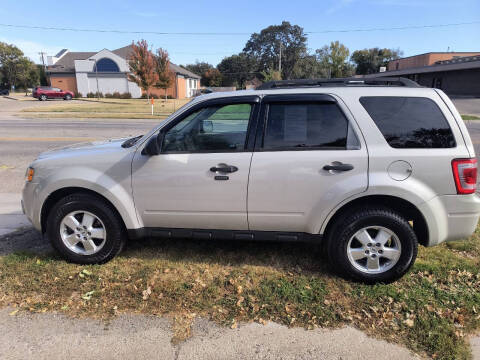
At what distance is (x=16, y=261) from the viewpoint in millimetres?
3734

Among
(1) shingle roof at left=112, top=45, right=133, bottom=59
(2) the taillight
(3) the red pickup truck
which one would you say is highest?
(1) shingle roof at left=112, top=45, right=133, bottom=59

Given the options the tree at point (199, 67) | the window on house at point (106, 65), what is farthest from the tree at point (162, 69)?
the tree at point (199, 67)

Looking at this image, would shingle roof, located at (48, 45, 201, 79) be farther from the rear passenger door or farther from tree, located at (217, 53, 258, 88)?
the rear passenger door

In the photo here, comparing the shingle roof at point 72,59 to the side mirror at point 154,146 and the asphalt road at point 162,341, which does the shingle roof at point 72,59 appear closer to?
the side mirror at point 154,146

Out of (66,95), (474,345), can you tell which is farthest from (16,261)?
(66,95)

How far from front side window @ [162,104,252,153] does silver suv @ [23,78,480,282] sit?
1 cm

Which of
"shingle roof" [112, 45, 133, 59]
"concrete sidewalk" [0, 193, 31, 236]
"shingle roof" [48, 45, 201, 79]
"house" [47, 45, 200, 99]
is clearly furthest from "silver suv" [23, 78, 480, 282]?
"shingle roof" [112, 45, 133, 59]

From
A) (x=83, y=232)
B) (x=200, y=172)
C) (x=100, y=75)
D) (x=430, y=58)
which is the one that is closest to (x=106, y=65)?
(x=100, y=75)

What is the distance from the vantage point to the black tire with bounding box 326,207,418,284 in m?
3.14

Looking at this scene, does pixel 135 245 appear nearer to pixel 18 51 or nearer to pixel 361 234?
pixel 361 234

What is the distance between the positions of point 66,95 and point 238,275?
159 ft

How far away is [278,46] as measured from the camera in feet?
283

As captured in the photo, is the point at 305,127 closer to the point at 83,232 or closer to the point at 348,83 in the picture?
the point at 348,83

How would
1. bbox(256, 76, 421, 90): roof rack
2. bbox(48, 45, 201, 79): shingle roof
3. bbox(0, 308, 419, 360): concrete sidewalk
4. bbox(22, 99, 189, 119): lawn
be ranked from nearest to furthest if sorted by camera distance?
bbox(0, 308, 419, 360): concrete sidewalk → bbox(256, 76, 421, 90): roof rack → bbox(22, 99, 189, 119): lawn → bbox(48, 45, 201, 79): shingle roof
